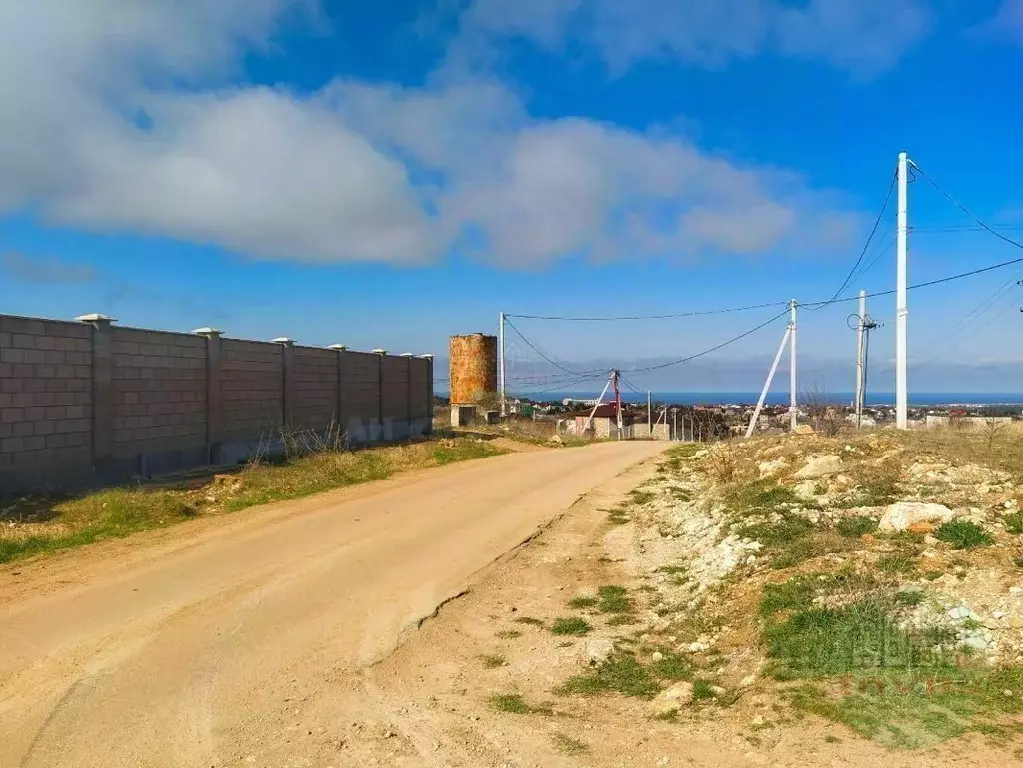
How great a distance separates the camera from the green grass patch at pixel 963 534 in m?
6.55

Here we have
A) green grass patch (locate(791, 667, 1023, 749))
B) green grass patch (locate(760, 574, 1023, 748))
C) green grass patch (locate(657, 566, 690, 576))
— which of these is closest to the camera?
green grass patch (locate(791, 667, 1023, 749))

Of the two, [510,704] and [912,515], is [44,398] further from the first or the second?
[912,515]

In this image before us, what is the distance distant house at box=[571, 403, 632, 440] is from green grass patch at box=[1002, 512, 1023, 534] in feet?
112

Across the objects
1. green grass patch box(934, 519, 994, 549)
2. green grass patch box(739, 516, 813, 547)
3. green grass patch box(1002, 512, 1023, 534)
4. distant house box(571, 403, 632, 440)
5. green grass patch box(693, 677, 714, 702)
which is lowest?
distant house box(571, 403, 632, 440)

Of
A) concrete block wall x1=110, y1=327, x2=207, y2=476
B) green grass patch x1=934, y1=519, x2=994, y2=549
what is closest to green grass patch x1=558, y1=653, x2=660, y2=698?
green grass patch x1=934, y1=519, x2=994, y2=549

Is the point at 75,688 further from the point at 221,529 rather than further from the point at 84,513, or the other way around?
the point at 84,513

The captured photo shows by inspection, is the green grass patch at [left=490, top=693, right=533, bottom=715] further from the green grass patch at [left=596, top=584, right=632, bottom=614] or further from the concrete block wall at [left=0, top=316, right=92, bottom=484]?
the concrete block wall at [left=0, top=316, right=92, bottom=484]

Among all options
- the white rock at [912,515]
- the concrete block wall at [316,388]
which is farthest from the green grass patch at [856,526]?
the concrete block wall at [316,388]

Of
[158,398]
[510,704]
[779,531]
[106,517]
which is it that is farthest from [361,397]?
[510,704]

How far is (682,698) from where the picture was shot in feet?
15.4

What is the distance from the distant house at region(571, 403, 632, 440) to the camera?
45.0m

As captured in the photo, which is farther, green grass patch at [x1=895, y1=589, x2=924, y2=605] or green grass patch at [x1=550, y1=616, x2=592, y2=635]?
green grass patch at [x1=550, y1=616, x2=592, y2=635]

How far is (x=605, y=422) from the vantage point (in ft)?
157

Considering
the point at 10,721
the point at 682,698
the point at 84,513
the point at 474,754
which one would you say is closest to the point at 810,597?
the point at 682,698
